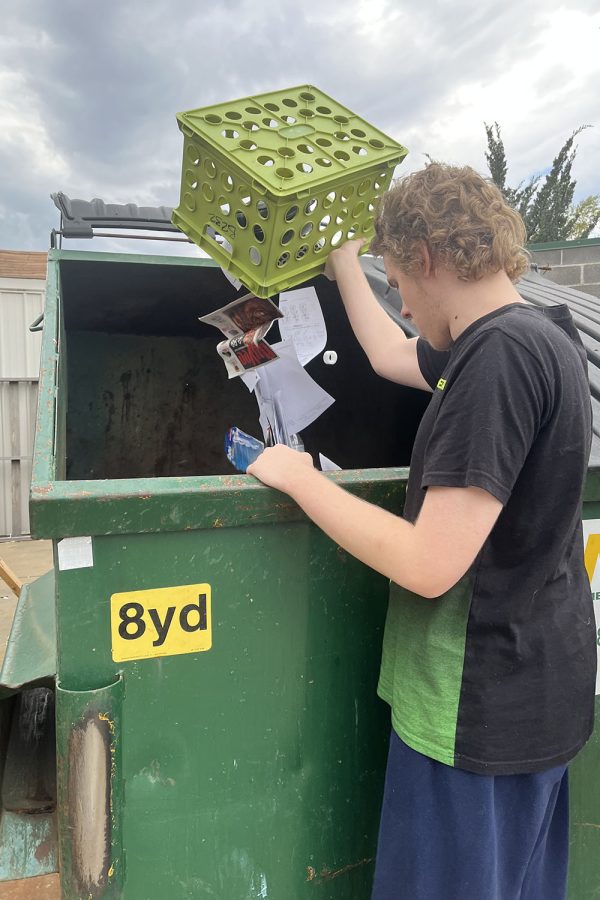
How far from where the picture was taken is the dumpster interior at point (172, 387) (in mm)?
2447

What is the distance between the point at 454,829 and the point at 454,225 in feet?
3.28

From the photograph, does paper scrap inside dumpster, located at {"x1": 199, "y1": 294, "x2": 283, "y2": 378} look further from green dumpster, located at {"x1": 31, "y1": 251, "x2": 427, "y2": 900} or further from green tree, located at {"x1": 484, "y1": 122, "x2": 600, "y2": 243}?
green tree, located at {"x1": 484, "y1": 122, "x2": 600, "y2": 243}

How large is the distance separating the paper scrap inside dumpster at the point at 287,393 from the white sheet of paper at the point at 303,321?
6 centimetres

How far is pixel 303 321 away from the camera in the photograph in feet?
6.77

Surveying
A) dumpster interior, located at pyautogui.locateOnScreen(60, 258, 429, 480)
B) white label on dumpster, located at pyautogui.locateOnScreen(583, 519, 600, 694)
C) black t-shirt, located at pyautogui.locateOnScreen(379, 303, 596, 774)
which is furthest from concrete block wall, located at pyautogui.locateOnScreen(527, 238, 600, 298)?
black t-shirt, located at pyautogui.locateOnScreen(379, 303, 596, 774)

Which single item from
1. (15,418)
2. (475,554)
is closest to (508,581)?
(475,554)

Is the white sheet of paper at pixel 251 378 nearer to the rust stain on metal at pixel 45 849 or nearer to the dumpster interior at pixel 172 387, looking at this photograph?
the dumpster interior at pixel 172 387

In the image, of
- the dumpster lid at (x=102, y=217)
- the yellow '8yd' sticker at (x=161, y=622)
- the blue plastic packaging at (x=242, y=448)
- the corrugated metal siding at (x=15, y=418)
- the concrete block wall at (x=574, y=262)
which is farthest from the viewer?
the corrugated metal siding at (x=15, y=418)

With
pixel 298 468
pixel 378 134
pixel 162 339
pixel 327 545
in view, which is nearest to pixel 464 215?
pixel 298 468

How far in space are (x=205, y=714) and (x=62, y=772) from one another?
0.79ft

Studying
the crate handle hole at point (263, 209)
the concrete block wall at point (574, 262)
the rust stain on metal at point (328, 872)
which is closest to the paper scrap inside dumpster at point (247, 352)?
the crate handle hole at point (263, 209)

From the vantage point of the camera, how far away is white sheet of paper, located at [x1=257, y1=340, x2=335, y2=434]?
196cm

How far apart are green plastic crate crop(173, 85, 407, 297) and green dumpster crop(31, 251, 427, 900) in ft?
1.92

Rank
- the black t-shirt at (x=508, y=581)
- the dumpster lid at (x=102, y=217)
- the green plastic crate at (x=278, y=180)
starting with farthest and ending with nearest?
the dumpster lid at (x=102, y=217) → the green plastic crate at (x=278, y=180) → the black t-shirt at (x=508, y=581)
